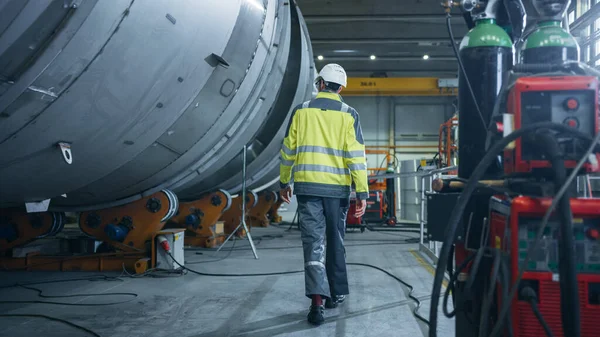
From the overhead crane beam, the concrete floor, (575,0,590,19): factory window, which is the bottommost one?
the concrete floor

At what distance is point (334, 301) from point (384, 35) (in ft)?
37.5

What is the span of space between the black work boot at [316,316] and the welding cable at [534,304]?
148 centimetres

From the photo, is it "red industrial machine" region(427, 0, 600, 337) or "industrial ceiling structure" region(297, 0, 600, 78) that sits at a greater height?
"industrial ceiling structure" region(297, 0, 600, 78)

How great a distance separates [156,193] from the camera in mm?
4285

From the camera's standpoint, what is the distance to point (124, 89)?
2.58m

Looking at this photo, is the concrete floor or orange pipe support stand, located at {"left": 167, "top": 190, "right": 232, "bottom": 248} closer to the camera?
the concrete floor

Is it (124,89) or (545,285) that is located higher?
(124,89)

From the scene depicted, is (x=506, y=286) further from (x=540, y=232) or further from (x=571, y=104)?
(x=571, y=104)

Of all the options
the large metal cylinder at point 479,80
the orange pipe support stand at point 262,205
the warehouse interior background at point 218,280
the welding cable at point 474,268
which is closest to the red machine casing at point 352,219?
the warehouse interior background at point 218,280

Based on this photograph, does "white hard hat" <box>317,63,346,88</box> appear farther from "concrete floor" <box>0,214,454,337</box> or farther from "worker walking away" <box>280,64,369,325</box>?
"concrete floor" <box>0,214,454,337</box>

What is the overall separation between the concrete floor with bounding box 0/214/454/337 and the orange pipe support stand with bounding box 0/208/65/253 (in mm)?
314

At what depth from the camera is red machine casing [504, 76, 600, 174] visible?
4.78ft

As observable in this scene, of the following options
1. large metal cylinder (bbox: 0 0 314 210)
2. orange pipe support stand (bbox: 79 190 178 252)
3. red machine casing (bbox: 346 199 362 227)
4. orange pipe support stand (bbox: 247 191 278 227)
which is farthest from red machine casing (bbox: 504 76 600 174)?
orange pipe support stand (bbox: 247 191 278 227)

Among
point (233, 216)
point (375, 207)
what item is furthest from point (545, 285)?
point (375, 207)
